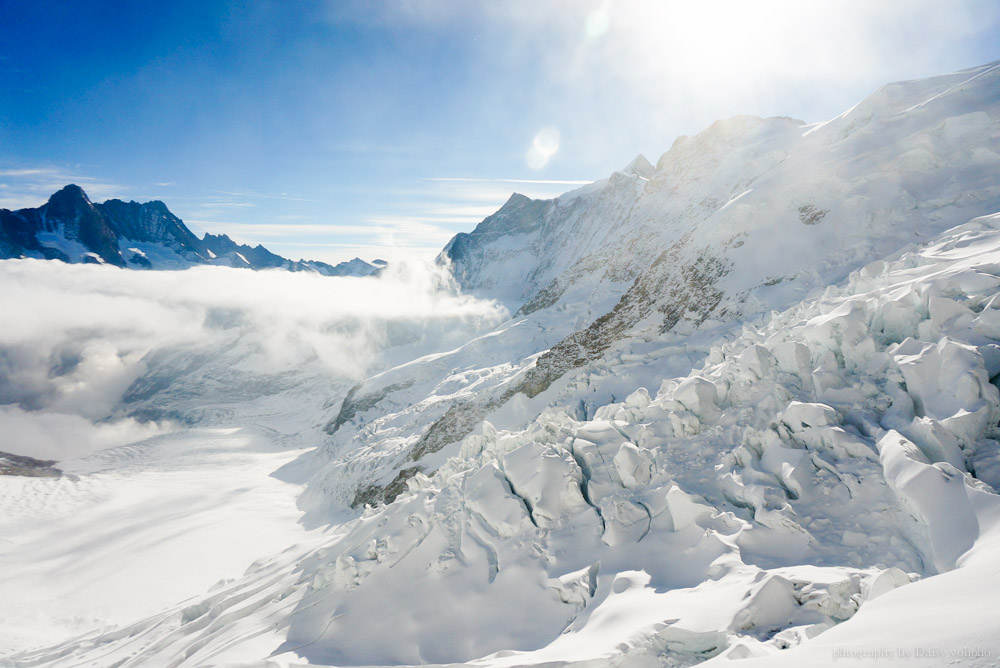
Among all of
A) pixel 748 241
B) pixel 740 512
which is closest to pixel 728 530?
pixel 740 512

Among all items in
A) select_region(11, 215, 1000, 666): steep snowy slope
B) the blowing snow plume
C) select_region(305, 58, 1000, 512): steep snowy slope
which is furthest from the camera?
the blowing snow plume

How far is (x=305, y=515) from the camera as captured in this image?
46844mm

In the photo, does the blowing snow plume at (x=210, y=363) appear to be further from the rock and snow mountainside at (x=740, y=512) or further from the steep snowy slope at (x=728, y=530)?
the steep snowy slope at (x=728, y=530)

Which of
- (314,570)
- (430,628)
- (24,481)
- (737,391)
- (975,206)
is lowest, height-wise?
(24,481)

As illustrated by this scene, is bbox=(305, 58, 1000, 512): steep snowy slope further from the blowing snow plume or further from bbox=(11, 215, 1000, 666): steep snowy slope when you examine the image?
the blowing snow plume

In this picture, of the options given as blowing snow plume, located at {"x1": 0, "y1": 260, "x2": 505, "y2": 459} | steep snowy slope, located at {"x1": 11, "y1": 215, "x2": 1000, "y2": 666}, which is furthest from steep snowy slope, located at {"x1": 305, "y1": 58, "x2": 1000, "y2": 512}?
blowing snow plume, located at {"x1": 0, "y1": 260, "x2": 505, "y2": 459}

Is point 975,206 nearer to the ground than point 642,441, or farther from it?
farther from it

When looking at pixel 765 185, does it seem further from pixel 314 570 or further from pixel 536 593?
pixel 314 570

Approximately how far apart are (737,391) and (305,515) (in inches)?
1800

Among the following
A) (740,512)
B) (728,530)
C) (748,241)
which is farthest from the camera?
(748,241)

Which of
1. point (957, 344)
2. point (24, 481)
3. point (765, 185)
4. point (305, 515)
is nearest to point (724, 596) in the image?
point (957, 344)

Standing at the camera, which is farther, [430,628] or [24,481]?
[24,481]

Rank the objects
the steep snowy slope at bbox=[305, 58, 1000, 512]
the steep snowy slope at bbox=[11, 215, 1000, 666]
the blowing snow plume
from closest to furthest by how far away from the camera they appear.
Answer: the steep snowy slope at bbox=[11, 215, 1000, 666], the steep snowy slope at bbox=[305, 58, 1000, 512], the blowing snow plume

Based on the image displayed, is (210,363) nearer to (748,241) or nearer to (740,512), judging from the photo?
(748,241)
